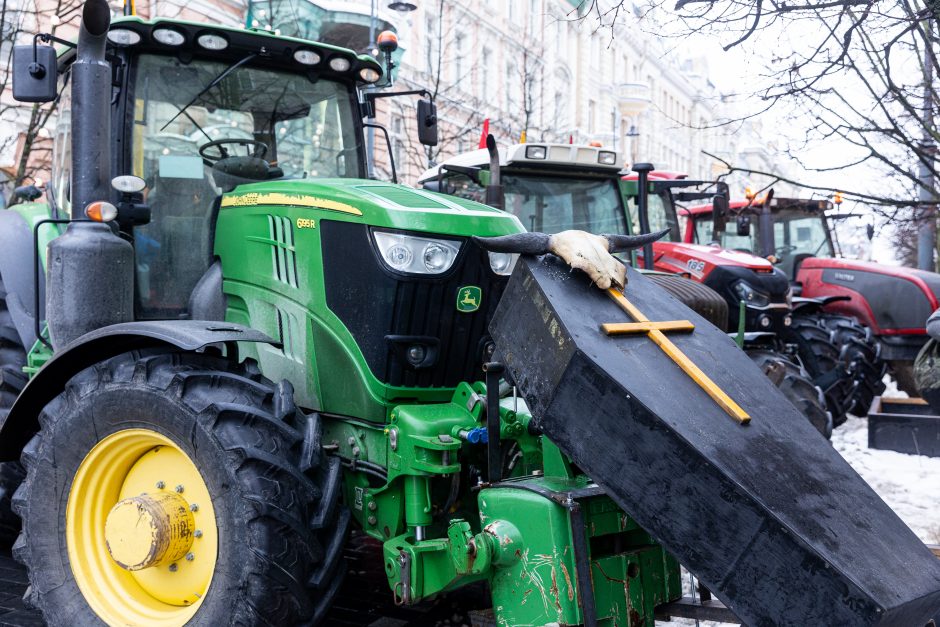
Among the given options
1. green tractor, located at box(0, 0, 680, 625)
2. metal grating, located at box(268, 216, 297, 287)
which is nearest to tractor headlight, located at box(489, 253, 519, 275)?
green tractor, located at box(0, 0, 680, 625)

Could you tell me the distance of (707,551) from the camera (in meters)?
2.77

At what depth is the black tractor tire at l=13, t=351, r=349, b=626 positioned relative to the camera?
323 cm

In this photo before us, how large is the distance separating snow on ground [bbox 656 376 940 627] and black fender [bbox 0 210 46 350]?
3.74 m

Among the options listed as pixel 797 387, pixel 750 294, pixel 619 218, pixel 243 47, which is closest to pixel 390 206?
pixel 243 47

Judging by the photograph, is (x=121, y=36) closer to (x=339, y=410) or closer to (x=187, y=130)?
(x=187, y=130)

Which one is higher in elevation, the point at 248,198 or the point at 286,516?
the point at 248,198

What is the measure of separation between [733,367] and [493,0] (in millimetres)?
29007

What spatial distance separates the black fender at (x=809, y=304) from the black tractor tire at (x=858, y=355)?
11 centimetres

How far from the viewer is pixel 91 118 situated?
405cm

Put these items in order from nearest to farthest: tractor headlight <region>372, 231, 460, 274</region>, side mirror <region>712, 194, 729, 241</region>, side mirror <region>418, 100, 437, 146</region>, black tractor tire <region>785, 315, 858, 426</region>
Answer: tractor headlight <region>372, 231, 460, 274</region> < side mirror <region>418, 100, 437, 146</region> < black tractor tire <region>785, 315, 858, 426</region> < side mirror <region>712, 194, 729, 241</region>

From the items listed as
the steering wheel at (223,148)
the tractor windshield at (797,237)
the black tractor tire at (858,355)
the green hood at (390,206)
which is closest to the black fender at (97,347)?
the green hood at (390,206)

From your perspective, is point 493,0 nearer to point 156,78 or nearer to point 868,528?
point 156,78

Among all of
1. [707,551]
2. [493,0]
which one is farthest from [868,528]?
[493,0]

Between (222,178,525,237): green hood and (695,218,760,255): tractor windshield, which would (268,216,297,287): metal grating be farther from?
(695,218,760,255): tractor windshield
